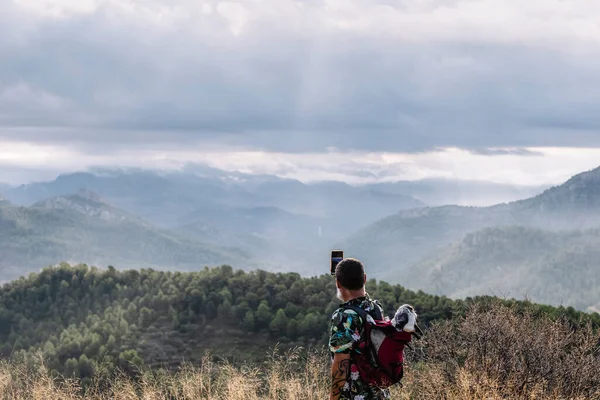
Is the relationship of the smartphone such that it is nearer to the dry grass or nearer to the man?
the man

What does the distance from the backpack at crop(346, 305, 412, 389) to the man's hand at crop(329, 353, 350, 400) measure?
0.20 metres

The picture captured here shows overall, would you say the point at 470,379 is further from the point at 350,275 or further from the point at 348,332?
the point at 350,275

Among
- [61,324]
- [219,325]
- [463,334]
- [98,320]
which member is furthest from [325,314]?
[463,334]

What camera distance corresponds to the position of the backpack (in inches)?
293

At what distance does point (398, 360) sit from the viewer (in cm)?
750

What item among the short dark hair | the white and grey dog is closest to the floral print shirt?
the short dark hair

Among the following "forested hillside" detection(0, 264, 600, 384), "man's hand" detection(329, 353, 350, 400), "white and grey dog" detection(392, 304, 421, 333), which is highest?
"white and grey dog" detection(392, 304, 421, 333)

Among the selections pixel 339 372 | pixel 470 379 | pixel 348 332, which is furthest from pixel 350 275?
pixel 470 379

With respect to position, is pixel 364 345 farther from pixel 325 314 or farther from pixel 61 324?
pixel 61 324

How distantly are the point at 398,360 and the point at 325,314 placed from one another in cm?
6255

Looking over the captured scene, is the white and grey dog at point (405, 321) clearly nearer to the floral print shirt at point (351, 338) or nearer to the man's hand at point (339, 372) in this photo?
the floral print shirt at point (351, 338)

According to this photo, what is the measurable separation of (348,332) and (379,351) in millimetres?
405

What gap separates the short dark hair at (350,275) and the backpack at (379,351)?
23 cm

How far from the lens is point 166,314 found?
268 feet
